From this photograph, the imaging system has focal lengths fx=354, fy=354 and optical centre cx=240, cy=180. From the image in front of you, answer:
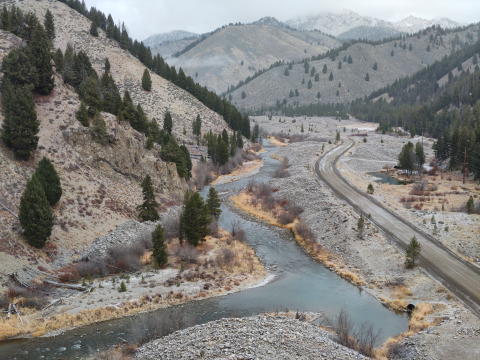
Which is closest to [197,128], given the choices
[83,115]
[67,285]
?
[83,115]

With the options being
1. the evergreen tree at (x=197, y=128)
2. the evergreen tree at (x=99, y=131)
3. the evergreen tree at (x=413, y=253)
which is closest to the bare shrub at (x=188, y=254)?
the evergreen tree at (x=99, y=131)

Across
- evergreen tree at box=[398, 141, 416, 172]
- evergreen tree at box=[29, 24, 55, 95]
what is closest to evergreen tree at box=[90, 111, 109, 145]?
evergreen tree at box=[29, 24, 55, 95]

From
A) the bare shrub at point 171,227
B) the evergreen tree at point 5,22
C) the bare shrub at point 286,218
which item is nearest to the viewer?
the bare shrub at point 171,227

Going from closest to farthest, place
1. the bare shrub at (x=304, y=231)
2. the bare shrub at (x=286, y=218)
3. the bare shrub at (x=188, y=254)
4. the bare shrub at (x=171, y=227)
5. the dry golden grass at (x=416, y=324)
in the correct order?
the dry golden grass at (x=416, y=324) < the bare shrub at (x=188, y=254) < the bare shrub at (x=171, y=227) < the bare shrub at (x=304, y=231) < the bare shrub at (x=286, y=218)

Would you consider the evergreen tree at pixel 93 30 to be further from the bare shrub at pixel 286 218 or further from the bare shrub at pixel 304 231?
the bare shrub at pixel 304 231

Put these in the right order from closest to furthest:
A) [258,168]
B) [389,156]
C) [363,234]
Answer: [363,234] → [258,168] → [389,156]

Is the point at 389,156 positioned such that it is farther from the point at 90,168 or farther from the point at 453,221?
the point at 90,168

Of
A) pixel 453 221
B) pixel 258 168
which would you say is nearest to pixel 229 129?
pixel 258 168
